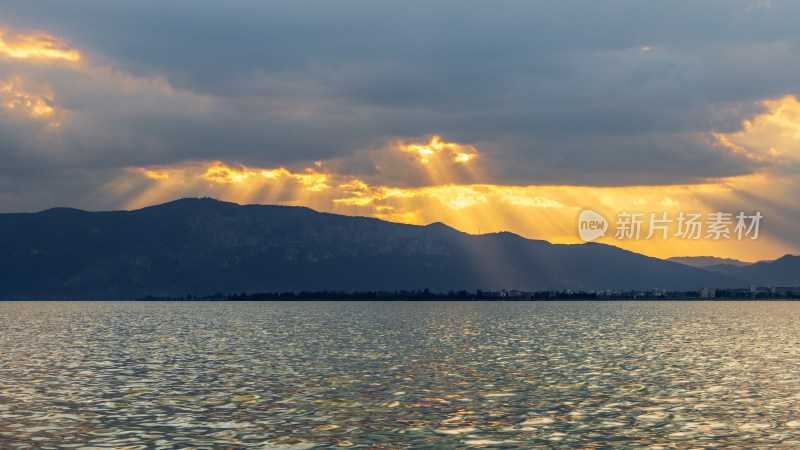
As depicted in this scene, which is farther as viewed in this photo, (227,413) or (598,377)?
(598,377)

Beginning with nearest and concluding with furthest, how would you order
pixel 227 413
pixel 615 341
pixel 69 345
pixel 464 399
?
pixel 227 413 → pixel 464 399 → pixel 69 345 → pixel 615 341

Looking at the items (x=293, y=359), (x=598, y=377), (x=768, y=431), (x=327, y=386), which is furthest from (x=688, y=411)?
(x=293, y=359)

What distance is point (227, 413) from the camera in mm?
46938

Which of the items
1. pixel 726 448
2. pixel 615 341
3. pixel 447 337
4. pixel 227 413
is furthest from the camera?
pixel 447 337

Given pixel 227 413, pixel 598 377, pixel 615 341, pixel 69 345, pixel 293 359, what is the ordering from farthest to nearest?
pixel 615 341 → pixel 69 345 → pixel 293 359 → pixel 598 377 → pixel 227 413

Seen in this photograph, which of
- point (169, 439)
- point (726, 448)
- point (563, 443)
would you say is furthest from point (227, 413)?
point (726, 448)

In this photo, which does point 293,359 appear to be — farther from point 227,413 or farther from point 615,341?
point 615,341

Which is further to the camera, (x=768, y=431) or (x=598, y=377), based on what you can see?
(x=598, y=377)

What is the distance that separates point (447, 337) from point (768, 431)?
89.3 meters

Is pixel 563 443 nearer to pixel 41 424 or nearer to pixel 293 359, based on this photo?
pixel 41 424

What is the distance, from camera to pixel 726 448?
36.8m

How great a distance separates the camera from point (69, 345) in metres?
110

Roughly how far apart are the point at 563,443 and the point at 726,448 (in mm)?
7474

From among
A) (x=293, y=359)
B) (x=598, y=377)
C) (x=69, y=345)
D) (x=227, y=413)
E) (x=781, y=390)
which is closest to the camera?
(x=227, y=413)
